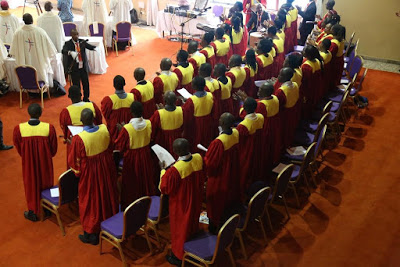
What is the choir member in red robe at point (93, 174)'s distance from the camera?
496 cm

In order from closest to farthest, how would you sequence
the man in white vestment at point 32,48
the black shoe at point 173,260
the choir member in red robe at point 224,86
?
the black shoe at point 173,260 < the choir member in red robe at point 224,86 < the man in white vestment at point 32,48

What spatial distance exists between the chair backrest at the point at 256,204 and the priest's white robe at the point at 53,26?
7797 mm

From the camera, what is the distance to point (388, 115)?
9172 millimetres

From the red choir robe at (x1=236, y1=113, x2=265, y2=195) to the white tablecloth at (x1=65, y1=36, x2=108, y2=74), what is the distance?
6.00 meters

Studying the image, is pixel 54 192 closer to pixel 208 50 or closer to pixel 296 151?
pixel 296 151

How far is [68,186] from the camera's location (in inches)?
210

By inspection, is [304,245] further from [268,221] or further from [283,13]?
[283,13]

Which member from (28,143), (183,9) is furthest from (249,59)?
(183,9)

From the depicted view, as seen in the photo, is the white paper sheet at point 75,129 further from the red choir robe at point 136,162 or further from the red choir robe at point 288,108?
the red choir robe at point 288,108

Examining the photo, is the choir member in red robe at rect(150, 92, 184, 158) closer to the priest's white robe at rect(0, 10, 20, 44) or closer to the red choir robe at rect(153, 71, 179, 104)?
the red choir robe at rect(153, 71, 179, 104)

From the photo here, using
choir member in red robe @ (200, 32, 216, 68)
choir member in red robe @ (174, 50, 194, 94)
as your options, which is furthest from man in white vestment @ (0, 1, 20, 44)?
choir member in red robe @ (174, 50, 194, 94)

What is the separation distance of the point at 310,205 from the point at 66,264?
3.61 m

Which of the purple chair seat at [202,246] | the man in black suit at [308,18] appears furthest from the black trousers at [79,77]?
the man in black suit at [308,18]

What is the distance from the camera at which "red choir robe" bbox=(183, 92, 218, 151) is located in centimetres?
619
